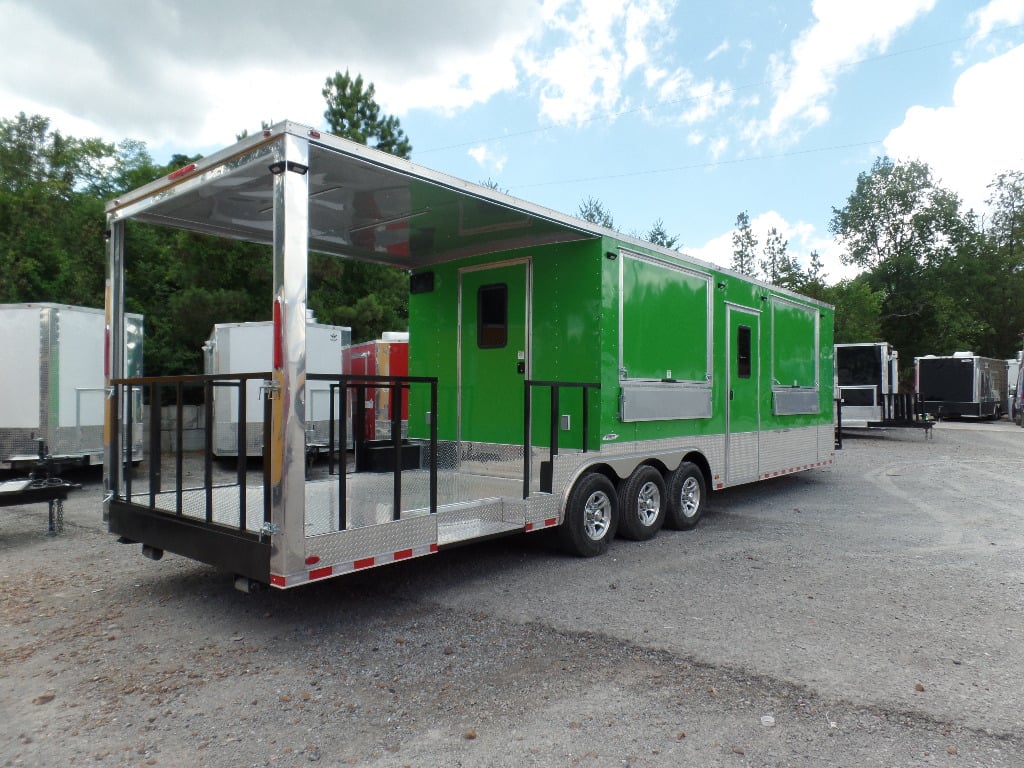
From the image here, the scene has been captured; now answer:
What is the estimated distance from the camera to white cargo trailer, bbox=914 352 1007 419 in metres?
25.6

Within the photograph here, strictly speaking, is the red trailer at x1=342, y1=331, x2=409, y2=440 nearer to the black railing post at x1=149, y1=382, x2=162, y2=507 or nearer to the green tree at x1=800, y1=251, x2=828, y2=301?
the black railing post at x1=149, y1=382, x2=162, y2=507

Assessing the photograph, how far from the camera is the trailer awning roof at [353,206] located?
4.15 meters

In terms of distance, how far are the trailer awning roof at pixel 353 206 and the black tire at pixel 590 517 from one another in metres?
2.09

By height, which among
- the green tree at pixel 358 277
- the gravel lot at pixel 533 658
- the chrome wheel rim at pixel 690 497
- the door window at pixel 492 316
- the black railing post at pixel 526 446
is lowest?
the gravel lot at pixel 533 658

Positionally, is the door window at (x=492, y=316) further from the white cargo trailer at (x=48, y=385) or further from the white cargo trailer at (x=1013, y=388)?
the white cargo trailer at (x=1013, y=388)

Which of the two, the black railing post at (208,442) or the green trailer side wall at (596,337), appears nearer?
the black railing post at (208,442)

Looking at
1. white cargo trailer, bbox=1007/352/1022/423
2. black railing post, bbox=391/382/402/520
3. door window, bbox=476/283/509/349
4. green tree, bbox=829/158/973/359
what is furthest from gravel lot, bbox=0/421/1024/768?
green tree, bbox=829/158/973/359

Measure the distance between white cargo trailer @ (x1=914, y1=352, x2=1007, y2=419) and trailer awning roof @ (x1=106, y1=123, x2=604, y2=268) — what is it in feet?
78.5

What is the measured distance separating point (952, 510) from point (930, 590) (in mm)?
4029

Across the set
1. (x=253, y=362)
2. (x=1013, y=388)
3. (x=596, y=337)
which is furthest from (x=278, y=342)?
(x=1013, y=388)

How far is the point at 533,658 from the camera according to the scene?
3928 millimetres

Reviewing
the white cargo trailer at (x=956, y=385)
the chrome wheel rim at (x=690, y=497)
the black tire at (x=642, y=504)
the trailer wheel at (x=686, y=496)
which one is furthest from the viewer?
the white cargo trailer at (x=956, y=385)

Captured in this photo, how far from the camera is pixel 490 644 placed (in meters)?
4.13

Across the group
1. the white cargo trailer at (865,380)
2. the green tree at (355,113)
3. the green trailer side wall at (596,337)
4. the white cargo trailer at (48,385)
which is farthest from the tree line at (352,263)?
the white cargo trailer at (865,380)
